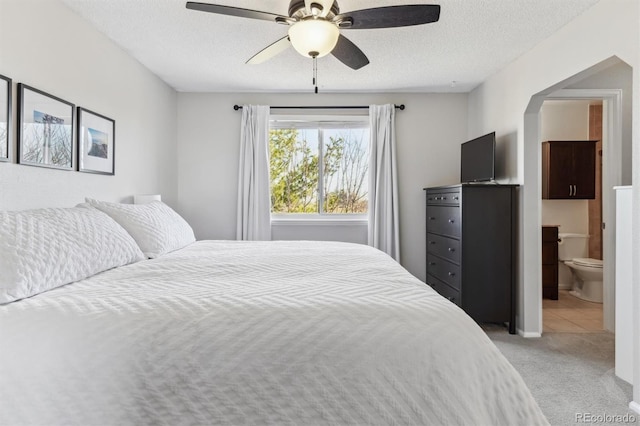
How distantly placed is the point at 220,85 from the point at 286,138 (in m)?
0.97

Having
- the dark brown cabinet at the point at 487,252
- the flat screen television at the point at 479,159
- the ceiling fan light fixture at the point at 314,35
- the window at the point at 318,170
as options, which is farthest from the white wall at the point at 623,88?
the ceiling fan light fixture at the point at 314,35

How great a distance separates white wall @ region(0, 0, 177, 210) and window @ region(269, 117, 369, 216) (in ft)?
4.28

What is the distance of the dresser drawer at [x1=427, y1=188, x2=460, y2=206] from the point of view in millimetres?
3496

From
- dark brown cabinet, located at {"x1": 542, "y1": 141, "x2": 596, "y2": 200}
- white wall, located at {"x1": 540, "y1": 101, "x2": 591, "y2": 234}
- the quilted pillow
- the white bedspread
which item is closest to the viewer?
the white bedspread

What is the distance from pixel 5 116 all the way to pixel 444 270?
3619 mm

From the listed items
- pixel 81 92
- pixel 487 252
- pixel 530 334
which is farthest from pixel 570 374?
pixel 81 92

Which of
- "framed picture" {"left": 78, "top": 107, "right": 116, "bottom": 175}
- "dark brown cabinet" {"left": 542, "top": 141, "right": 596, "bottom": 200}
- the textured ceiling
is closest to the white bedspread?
"framed picture" {"left": 78, "top": 107, "right": 116, "bottom": 175}

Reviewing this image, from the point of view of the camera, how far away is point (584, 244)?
16.3ft

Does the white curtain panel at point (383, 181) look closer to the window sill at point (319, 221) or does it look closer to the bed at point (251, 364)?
the window sill at point (319, 221)

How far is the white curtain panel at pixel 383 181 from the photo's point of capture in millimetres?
4359

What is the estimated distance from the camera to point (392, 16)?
6.53 feet

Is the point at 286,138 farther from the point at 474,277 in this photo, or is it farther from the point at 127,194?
the point at 474,277

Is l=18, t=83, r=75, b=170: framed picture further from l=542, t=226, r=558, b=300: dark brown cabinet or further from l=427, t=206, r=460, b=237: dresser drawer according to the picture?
l=542, t=226, r=558, b=300: dark brown cabinet

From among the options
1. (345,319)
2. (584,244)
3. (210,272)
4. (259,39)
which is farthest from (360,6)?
(584,244)
